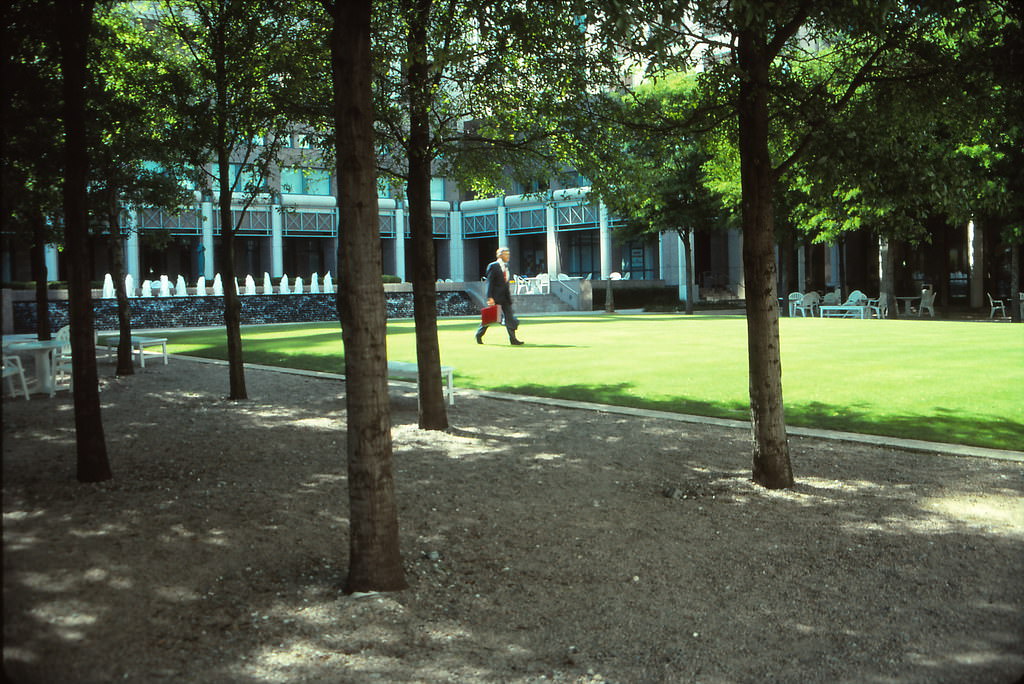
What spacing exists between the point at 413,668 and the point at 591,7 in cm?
378

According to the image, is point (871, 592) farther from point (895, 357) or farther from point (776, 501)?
point (895, 357)

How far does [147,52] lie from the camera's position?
11.2 meters

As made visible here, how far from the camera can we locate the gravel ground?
3793 millimetres

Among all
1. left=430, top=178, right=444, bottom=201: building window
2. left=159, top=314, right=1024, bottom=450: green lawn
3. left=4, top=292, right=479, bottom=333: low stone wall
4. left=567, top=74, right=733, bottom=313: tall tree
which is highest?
left=430, top=178, right=444, bottom=201: building window

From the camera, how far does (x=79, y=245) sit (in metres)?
6.60

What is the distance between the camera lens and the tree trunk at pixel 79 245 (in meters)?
6.36

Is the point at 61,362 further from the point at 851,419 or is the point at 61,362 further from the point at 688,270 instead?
the point at 688,270

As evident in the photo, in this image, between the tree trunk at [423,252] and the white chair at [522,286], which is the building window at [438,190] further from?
the tree trunk at [423,252]

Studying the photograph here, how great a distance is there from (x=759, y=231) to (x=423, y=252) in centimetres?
341

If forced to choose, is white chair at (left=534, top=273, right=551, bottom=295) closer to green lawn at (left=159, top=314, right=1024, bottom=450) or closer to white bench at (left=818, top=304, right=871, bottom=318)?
white bench at (left=818, top=304, right=871, bottom=318)

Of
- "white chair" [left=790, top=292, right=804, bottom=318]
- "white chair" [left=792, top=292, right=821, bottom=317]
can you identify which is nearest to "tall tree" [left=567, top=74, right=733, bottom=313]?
"white chair" [left=792, top=292, right=821, bottom=317]

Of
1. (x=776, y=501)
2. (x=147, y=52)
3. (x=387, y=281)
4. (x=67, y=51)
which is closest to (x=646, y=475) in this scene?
(x=776, y=501)

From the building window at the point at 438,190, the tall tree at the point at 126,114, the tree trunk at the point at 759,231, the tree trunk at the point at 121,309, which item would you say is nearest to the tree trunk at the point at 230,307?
the tall tree at the point at 126,114

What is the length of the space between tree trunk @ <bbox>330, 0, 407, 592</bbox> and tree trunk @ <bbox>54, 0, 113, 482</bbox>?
288 centimetres
